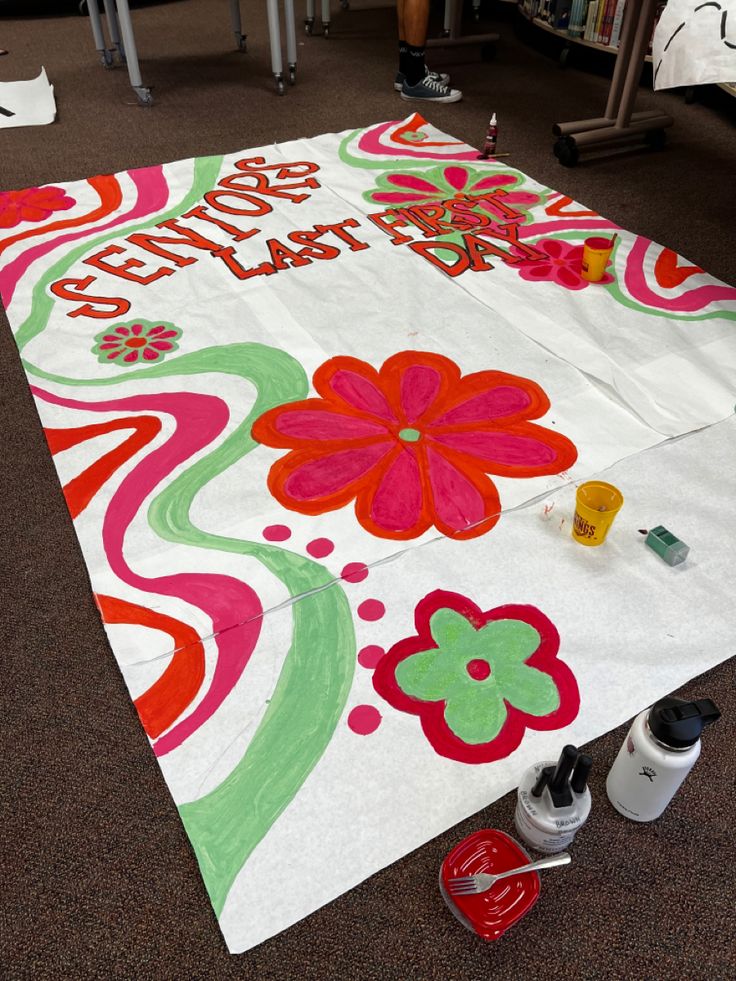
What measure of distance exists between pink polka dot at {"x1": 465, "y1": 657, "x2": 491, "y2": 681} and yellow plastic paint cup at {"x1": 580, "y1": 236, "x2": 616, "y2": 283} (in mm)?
1212

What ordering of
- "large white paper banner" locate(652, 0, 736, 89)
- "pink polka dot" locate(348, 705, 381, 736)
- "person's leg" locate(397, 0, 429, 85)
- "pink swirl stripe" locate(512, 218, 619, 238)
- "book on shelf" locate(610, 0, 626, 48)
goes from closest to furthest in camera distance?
"pink polka dot" locate(348, 705, 381, 736) → "large white paper banner" locate(652, 0, 736, 89) → "pink swirl stripe" locate(512, 218, 619, 238) → "person's leg" locate(397, 0, 429, 85) → "book on shelf" locate(610, 0, 626, 48)

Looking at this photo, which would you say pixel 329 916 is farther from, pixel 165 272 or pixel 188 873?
pixel 165 272

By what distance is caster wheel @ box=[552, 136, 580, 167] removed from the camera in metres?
2.49

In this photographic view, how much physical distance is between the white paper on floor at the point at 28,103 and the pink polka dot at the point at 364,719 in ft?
9.00

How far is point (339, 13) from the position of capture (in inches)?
158

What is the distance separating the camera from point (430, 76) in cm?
301

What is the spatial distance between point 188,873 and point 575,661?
0.61 m

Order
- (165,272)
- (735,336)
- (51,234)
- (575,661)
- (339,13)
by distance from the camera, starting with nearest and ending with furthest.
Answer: (575,661) < (735,336) < (165,272) < (51,234) < (339,13)

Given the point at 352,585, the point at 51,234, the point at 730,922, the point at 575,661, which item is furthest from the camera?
the point at 51,234

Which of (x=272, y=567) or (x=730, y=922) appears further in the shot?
(x=272, y=567)

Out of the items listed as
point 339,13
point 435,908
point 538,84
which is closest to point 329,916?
point 435,908

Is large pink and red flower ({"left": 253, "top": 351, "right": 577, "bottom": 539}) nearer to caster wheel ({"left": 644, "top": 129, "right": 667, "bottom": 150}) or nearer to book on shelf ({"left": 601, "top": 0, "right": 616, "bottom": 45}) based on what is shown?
caster wheel ({"left": 644, "top": 129, "right": 667, "bottom": 150})

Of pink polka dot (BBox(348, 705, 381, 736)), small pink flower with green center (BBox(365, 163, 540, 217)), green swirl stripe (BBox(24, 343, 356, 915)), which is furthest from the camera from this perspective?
small pink flower with green center (BBox(365, 163, 540, 217))

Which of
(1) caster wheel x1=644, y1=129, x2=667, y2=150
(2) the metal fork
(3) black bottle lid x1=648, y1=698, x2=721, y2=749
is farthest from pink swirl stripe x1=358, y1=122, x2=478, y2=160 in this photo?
(2) the metal fork
